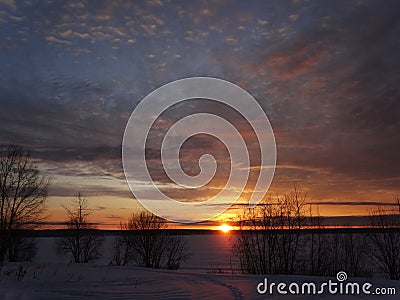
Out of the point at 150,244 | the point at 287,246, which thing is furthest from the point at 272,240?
the point at 150,244

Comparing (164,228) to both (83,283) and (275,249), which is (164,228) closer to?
(275,249)

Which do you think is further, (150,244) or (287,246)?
(150,244)

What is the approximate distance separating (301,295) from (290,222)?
56.0 ft

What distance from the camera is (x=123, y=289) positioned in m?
14.7

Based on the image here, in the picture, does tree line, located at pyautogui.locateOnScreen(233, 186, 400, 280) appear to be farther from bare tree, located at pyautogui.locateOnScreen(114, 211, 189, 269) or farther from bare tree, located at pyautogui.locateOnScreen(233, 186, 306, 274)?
bare tree, located at pyautogui.locateOnScreen(114, 211, 189, 269)

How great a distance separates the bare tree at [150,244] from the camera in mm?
47281

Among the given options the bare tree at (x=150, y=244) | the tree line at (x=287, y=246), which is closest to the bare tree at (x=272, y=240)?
the tree line at (x=287, y=246)

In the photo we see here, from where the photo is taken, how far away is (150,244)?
48188mm

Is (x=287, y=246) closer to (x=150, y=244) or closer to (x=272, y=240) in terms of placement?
(x=272, y=240)

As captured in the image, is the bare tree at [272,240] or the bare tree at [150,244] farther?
the bare tree at [150,244]

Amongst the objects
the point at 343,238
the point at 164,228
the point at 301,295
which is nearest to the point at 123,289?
the point at 301,295

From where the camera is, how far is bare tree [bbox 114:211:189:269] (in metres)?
47.3

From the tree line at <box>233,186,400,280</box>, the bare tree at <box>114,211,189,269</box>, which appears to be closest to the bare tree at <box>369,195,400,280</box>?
the tree line at <box>233,186,400,280</box>

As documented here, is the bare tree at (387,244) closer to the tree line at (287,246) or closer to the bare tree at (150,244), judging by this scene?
the tree line at (287,246)
